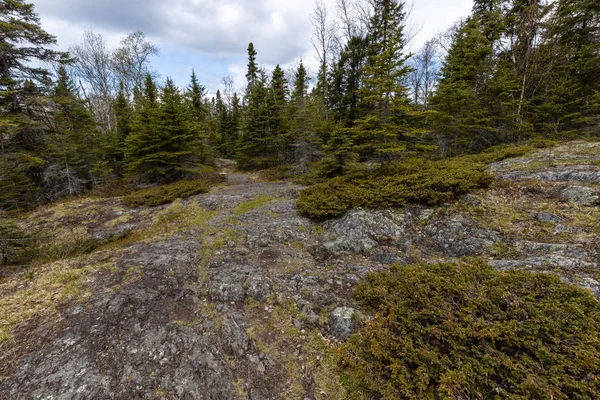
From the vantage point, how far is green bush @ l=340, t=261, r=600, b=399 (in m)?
2.54

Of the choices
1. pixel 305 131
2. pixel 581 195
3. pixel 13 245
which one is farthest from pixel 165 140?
pixel 581 195

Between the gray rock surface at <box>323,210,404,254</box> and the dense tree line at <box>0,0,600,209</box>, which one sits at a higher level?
the dense tree line at <box>0,0,600,209</box>

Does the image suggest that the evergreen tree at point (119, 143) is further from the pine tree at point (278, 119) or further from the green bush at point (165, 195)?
the pine tree at point (278, 119)

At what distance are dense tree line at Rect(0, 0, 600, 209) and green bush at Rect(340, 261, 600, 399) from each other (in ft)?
22.8

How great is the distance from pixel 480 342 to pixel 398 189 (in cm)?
602

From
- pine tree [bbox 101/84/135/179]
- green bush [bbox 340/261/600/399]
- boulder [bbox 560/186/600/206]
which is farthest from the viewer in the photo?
pine tree [bbox 101/84/135/179]

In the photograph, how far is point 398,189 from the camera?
27.8 feet

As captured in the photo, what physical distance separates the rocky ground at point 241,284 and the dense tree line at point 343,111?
14.6ft

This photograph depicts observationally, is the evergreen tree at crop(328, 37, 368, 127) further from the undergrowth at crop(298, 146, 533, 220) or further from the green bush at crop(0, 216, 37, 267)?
the green bush at crop(0, 216, 37, 267)

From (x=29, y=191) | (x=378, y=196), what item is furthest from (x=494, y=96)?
(x=29, y=191)

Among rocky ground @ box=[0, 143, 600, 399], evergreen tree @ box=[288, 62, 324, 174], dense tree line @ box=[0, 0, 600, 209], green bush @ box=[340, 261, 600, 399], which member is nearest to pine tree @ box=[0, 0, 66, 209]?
dense tree line @ box=[0, 0, 600, 209]

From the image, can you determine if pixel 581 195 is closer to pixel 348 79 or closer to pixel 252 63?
pixel 348 79

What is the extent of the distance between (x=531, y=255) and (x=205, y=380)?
23.3 ft

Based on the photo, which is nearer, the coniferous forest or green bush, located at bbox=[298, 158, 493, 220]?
the coniferous forest
